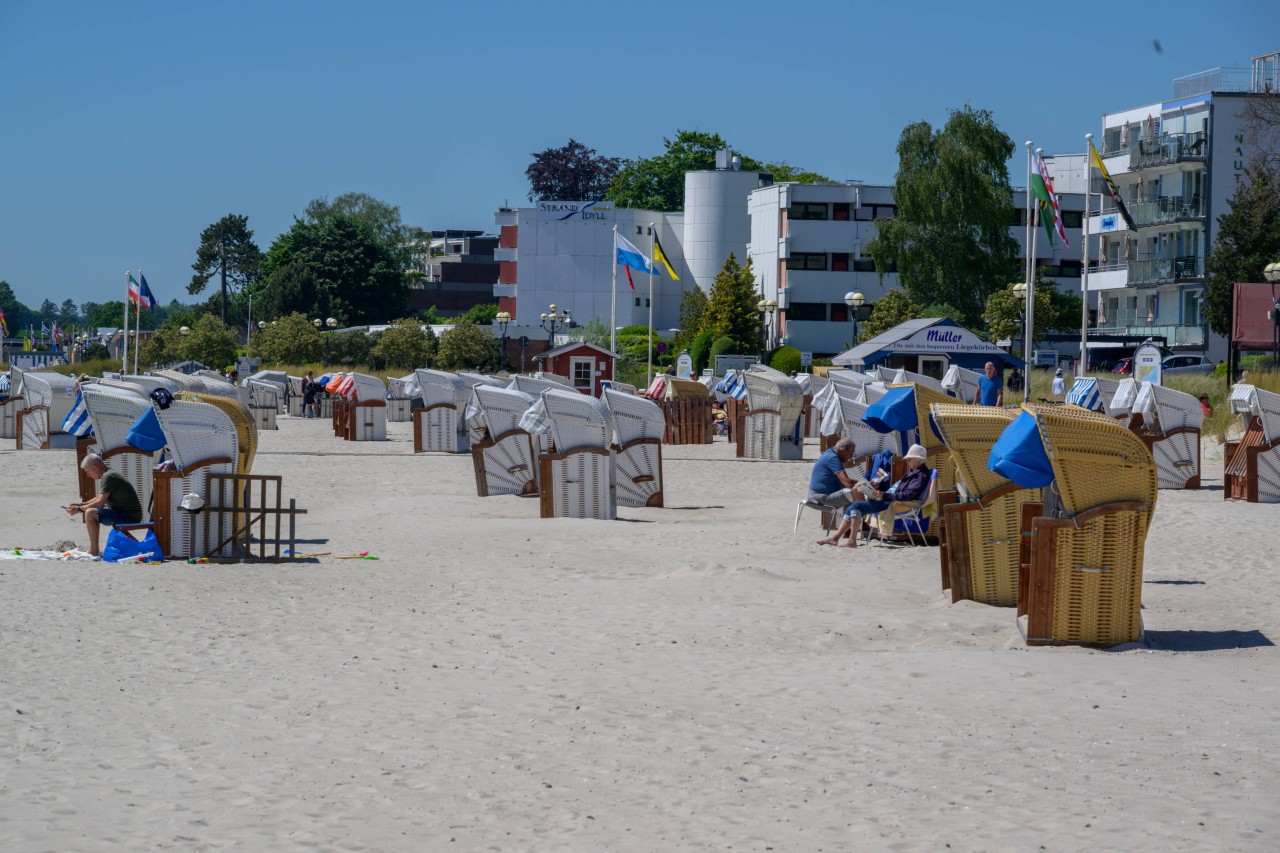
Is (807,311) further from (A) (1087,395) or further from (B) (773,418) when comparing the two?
(A) (1087,395)

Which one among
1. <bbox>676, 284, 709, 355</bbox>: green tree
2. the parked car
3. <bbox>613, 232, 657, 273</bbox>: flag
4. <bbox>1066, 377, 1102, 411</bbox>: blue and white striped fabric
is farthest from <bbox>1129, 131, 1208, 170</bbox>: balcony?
<bbox>1066, 377, 1102, 411</bbox>: blue and white striped fabric

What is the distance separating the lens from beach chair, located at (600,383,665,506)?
20.1 metres

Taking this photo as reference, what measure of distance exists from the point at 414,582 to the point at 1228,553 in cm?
810

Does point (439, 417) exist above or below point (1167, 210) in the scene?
below

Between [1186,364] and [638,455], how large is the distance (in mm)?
39135

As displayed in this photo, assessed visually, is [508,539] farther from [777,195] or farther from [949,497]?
[777,195]

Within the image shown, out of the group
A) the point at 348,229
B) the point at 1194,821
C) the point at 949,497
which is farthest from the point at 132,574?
the point at 348,229

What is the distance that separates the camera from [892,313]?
60906mm

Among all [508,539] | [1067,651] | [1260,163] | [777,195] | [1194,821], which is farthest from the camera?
[777,195]

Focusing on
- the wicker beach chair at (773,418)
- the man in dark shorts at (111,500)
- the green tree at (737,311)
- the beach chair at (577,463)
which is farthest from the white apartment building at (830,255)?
the man in dark shorts at (111,500)

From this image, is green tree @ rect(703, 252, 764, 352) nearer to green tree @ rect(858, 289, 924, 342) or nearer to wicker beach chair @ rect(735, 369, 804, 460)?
green tree @ rect(858, 289, 924, 342)

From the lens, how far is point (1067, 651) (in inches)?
377

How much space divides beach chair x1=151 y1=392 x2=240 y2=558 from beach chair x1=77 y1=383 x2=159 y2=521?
2.56 metres

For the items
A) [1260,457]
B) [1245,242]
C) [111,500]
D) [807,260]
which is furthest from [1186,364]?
[111,500]
